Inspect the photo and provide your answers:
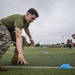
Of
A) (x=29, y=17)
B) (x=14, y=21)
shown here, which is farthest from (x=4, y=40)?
(x=29, y=17)

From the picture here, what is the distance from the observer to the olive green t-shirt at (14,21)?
19.0 feet

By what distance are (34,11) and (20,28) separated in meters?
0.46

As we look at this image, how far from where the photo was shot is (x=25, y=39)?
7.53m

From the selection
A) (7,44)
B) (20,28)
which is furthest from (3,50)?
(20,28)

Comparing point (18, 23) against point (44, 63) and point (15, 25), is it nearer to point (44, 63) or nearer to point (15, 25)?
point (15, 25)

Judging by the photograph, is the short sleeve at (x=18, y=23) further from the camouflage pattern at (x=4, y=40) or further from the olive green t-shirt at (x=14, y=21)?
the camouflage pattern at (x=4, y=40)

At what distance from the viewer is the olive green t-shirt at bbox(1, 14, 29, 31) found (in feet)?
19.0

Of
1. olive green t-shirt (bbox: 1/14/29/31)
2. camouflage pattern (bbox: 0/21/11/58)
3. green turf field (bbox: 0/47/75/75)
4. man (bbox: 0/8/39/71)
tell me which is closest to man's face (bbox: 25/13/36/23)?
man (bbox: 0/8/39/71)

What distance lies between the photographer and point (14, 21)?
6121 mm

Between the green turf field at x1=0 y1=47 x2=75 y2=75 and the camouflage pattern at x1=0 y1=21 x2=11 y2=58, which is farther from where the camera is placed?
the camouflage pattern at x1=0 y1=21 x2=11 y2=58

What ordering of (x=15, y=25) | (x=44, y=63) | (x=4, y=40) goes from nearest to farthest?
(x=15, y=25)
(x=4, y=40)
(x=44, y=63)

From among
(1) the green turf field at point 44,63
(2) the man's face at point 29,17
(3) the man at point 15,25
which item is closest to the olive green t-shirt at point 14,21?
(3) the man at point 15,25

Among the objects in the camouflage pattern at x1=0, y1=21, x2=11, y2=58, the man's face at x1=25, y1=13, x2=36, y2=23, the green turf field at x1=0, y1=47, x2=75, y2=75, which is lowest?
the green turf field at x1=0, y1=47, x2=75, y2=75

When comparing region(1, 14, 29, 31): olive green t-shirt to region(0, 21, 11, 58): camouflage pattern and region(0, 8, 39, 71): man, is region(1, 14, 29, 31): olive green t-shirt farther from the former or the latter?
region(0, 21, 11, 58): camouflage pattern
